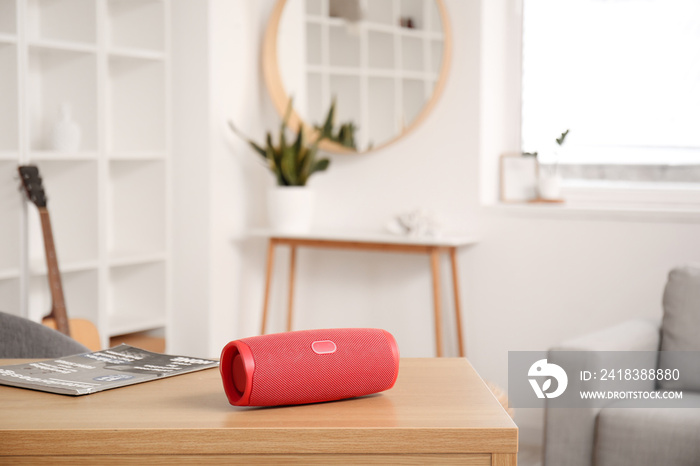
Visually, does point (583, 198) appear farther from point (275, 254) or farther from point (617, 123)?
point (275, 254)

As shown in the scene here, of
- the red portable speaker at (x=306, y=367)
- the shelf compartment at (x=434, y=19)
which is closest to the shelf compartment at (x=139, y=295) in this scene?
the shelf compartment at (x=434, y=19)

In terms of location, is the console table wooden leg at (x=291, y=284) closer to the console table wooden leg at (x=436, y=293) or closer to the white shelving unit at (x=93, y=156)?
the white shelving unit at (x=93, y=156)

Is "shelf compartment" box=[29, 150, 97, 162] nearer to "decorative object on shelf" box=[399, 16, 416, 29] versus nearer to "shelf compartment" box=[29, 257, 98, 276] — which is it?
"shelf compartment" box=[29, 257, 98, 276]

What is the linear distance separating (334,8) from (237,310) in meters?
1.37

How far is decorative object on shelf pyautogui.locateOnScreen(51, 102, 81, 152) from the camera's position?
9.45 ft

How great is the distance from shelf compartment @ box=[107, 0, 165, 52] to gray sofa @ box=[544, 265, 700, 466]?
208 centimetres

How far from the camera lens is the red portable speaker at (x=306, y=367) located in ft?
3.02

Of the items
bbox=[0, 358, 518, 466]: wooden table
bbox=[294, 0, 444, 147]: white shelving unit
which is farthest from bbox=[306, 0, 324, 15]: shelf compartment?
bbox=[0, 358, 518, 466]: wooden table

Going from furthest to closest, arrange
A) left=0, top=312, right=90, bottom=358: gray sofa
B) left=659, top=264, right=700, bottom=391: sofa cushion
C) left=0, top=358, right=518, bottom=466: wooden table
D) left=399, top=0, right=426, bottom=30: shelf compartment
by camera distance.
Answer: left=399, top=0, right=426, bottom=30: shelf compartment, left=659, top=264, right=700, bottom=391: sofa cushion, left=0, top=312, right=90, bottom=358: gray sofa, left=0, top=358, right=518, bottom=466: wooden table

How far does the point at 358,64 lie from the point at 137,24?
0.93 m

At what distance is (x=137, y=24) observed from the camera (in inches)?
127

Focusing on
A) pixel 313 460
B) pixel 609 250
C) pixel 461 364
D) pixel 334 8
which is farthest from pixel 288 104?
pixel 313 460

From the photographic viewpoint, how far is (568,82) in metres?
3.10

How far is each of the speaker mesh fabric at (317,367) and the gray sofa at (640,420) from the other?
1154 millimetres
